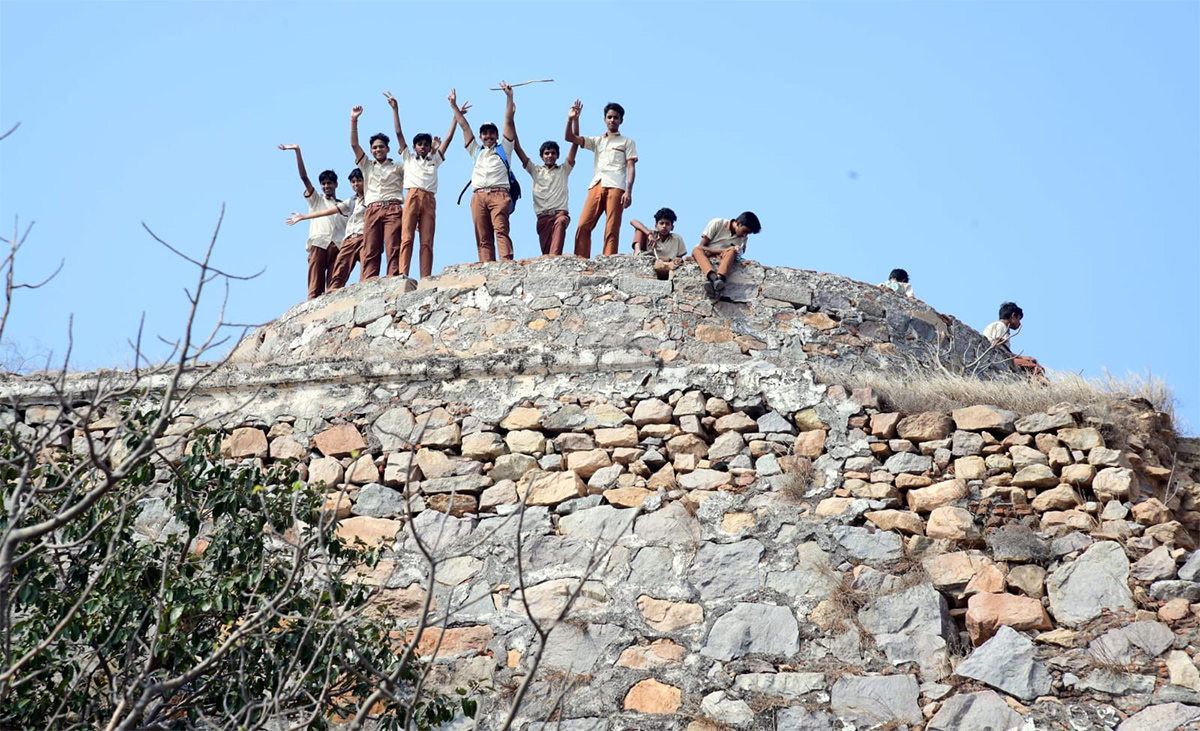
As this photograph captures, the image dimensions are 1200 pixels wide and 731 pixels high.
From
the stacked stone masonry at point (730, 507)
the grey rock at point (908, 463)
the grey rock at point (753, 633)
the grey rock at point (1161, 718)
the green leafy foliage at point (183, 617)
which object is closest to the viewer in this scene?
the green leafy foliage at point (183, 617)

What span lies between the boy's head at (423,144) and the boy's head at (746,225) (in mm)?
2308

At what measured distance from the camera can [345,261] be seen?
10.6m

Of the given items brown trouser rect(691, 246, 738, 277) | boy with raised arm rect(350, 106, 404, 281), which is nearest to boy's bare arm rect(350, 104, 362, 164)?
boy with raised arm rect(350, 106, 404, 281)

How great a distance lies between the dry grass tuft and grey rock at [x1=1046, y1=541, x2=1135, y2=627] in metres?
0.94

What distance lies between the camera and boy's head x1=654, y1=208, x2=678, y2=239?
9750mm

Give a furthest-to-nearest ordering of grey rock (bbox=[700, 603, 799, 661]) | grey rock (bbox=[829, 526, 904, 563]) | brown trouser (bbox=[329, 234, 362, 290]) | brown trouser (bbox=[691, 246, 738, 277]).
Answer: brown trouser (bbox=[329, 234, 362, 290]), brown trouser (bbox=[691, 246, 738, 277]), grey rock (bbox=[829, 526, 904, 563]), grey rock (bbox=[700, 603, 799, 661])

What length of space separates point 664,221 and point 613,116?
2.88 feet

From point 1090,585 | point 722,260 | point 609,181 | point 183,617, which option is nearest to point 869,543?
point 1090,585

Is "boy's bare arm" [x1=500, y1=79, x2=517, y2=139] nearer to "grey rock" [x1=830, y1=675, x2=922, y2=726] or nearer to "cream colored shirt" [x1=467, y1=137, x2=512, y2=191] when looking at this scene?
"cream colored shirt" [x1=467, y1=137, x2=512, y2=191]

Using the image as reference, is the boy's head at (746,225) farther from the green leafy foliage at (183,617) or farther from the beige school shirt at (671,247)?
the green leafy foliage at (183,617)

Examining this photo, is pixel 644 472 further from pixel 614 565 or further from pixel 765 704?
pixel 765 704

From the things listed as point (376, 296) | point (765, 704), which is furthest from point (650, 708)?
point (376, 296)

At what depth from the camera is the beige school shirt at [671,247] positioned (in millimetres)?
9664

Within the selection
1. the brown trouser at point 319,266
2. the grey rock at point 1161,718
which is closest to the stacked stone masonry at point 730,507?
the grey rock at point 1161,718
